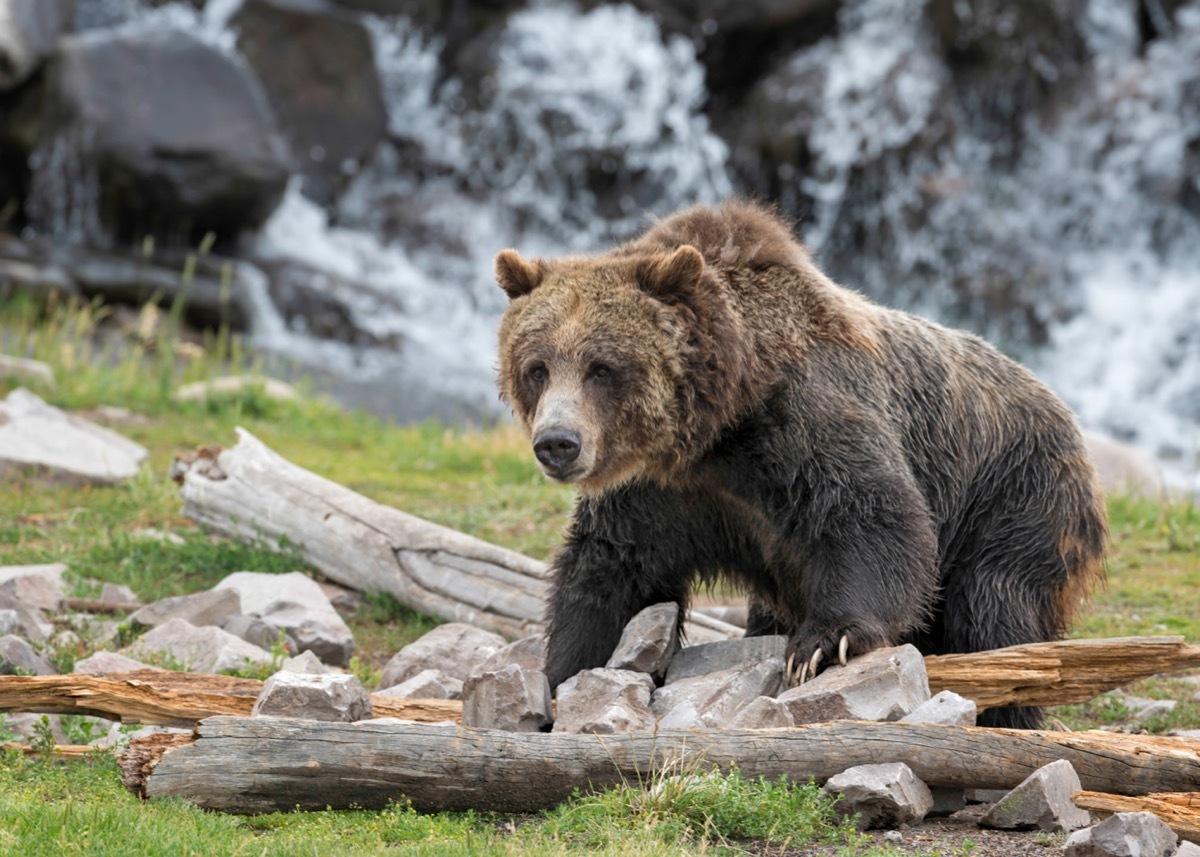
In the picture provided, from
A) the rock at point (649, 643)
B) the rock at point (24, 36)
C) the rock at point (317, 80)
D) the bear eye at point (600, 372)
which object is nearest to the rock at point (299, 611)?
the rock at point (649, 643)

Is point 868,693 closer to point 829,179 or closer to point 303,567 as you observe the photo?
point 303,567

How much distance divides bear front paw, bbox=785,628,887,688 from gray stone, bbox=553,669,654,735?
518 mm

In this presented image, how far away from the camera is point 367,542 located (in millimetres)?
6934

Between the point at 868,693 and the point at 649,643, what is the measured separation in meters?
1.01

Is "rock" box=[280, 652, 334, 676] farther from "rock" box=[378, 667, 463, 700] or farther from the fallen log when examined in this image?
the fallen log

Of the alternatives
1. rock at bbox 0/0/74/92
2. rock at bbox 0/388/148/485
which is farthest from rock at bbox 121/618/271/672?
rock at bbox 0/0/74/92

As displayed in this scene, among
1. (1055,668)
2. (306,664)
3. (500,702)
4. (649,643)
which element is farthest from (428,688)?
(1055,668)

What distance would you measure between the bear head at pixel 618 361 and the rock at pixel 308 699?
1044 millimetres

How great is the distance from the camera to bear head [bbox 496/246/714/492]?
15.6 feet

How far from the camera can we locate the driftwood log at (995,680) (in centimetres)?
435

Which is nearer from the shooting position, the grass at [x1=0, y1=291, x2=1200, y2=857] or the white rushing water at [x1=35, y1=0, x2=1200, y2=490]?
the grass at [x1=0, y1=291, x2=1200, y2=857]

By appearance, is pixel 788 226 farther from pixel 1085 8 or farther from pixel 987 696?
pixel 1085 8

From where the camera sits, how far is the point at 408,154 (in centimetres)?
2166

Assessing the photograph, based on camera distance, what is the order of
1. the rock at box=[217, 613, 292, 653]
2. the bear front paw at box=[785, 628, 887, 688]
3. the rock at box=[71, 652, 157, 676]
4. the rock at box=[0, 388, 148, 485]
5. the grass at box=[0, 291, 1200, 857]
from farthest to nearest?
1. the rock at box=[0, 388, 148, 485]
2. the rock at box=[217, 613, 292, 653]
3. the rock at box=[71, 652, 157, 676]
4. the bear front paw at box=[785, 628, 887, 688]
5. the grass at box=[0, 291, 1200, 857]
